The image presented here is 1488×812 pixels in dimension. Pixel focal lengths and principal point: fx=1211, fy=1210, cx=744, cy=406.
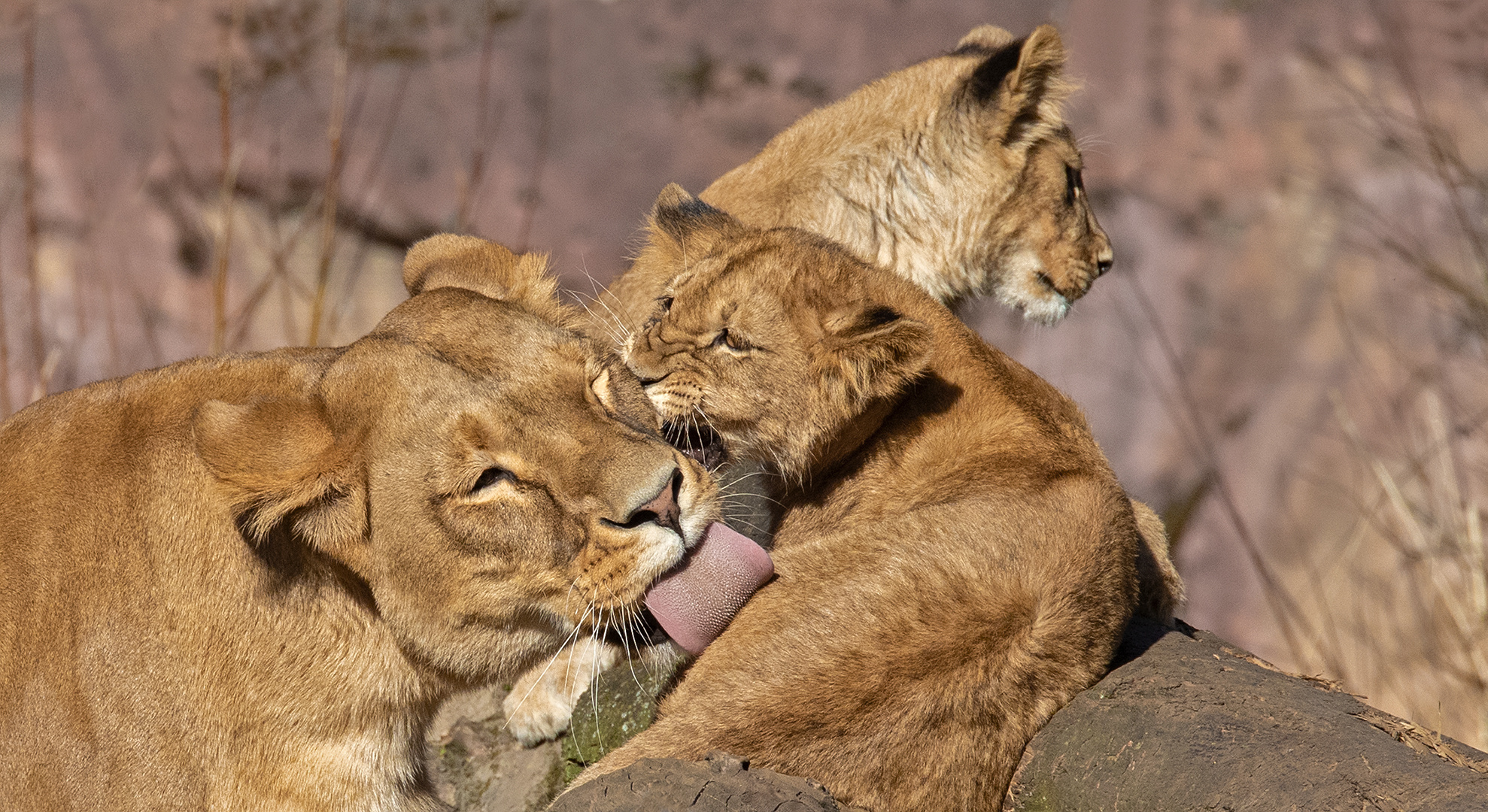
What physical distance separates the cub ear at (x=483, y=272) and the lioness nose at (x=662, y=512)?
0.75m

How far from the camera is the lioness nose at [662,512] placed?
106 inches

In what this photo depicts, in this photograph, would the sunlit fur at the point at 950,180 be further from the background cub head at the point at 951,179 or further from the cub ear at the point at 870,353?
the cub ear at the point at 870,353

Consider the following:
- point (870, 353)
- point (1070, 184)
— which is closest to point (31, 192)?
point (870, 353)

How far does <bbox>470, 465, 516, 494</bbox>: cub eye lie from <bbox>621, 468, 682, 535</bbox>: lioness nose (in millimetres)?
274

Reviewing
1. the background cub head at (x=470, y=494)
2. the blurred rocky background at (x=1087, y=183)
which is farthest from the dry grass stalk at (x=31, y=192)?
the background cub head at (x=470, y=494)

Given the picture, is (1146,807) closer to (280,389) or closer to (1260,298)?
(280,389)

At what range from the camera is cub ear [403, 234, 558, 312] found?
322 centimetres

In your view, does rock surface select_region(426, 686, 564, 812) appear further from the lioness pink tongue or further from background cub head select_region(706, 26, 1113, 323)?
background cub head select_region(706, 26, 1113, 323)

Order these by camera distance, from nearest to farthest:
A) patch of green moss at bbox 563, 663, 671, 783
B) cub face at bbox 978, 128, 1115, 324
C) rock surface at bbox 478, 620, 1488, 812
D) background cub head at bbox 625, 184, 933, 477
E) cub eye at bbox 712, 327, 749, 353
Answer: rock surface at bbox 478, 620, 1488, 812, background cub head at bbox 625, 184, 933, 477, cub eye at bbox 712, 327, 749, 353, patch of green moss at bbox 563, 663, 671, 783, cub face at bbox 978, 128, 1115, 324

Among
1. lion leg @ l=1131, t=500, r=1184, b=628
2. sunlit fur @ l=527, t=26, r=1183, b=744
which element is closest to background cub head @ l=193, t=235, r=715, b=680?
lion leg @ l=1131, t=500, r=1184, b=628

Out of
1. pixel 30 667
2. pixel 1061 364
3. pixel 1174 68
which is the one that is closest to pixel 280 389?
pixel 30 667

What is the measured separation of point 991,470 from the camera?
3.54m

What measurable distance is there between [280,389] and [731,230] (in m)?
1.83

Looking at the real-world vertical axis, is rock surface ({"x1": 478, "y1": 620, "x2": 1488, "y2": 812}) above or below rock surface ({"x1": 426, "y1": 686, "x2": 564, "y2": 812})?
above
